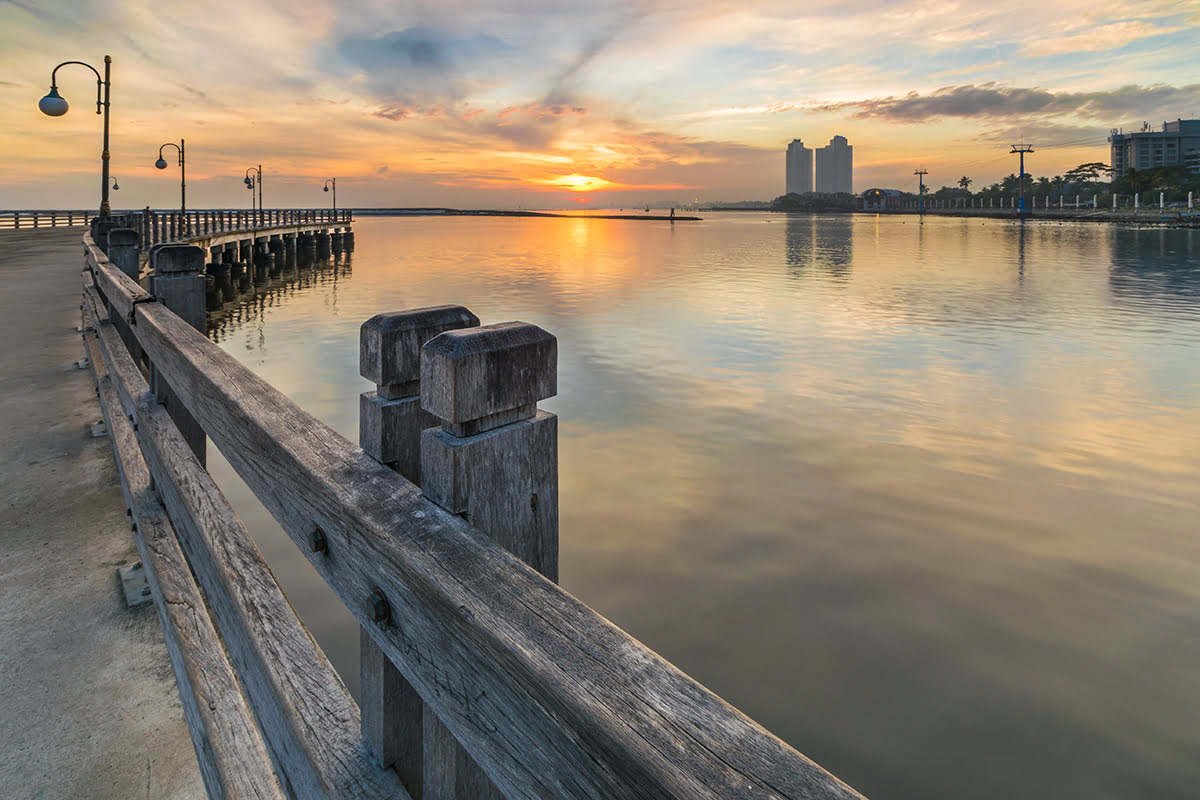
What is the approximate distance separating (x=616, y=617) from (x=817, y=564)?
221 cm

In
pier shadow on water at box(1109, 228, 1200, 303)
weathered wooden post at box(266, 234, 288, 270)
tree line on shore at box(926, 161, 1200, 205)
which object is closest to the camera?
pier shadow on water at box(1109, 228, 1200, 303)

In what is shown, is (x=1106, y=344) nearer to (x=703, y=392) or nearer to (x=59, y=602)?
(x=703, y=392)

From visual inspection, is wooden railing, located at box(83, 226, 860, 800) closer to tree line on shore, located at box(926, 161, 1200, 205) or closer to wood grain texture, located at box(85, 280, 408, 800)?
wood grain texture, located at box(85, 280, 408, 800)

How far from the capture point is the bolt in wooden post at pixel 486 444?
1.13 metres

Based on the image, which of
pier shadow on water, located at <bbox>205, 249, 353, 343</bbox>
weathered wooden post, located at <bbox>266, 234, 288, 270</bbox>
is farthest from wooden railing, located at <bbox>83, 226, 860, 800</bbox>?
weathered wooden post, located at <bbox>266, 234, 288, 270</bbox>

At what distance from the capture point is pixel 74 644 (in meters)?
3.44

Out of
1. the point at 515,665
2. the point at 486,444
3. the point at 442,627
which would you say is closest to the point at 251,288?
the point at 486,444

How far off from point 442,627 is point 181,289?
11.3ft

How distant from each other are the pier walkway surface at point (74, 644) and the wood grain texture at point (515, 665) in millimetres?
1905

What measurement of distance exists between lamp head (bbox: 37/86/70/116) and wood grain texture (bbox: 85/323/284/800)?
58.4 feet

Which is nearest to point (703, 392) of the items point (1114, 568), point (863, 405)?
point (863, 405)

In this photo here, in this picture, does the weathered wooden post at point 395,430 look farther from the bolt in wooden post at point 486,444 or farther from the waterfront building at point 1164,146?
the waterfront building at point 1164,146

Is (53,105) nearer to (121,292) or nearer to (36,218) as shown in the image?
(121,292)

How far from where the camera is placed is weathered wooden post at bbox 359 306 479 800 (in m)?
1.38
